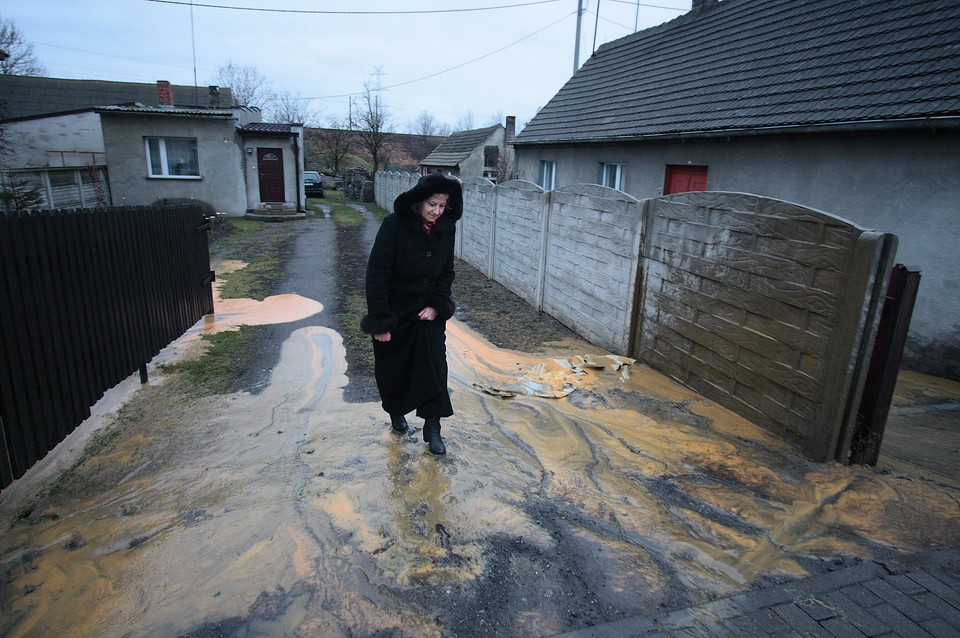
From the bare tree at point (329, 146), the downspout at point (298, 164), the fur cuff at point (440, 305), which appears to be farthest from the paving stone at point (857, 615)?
the bare tree at point (329, 146)

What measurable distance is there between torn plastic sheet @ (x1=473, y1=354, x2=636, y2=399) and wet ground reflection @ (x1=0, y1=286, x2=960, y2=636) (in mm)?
489

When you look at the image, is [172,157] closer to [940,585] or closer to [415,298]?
[415,298]

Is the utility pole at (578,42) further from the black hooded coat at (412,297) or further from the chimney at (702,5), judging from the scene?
the black hooded coat at (412,297)

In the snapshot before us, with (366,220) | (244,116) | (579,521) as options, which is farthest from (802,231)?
(244,116)

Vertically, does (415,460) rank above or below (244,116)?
below

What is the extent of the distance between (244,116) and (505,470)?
2282cm

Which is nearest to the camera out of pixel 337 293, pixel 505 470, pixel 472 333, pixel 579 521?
pixel 579 521

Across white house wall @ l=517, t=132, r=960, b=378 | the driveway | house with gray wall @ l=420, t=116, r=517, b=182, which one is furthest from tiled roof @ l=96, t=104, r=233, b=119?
the driveway

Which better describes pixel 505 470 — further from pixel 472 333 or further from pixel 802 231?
pixel 472 333

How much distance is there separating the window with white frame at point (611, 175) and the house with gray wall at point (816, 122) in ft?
0.12

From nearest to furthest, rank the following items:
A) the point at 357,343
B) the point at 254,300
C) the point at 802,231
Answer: the point at 802,231
the point at 357,343
the point at 254,300

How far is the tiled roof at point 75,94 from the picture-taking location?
33000 mm

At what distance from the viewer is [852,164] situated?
24.1ft

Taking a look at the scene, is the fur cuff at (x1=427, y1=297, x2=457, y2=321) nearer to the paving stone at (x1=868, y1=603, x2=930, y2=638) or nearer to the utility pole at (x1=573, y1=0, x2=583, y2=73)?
the paving stone at (x1=868, y1=603, x2=930, y2=638)
